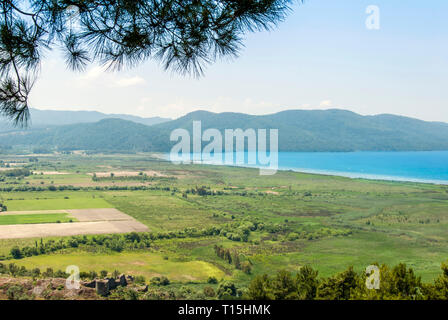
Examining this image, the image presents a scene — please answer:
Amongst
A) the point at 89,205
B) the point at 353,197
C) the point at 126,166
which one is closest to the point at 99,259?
the point at 89,205

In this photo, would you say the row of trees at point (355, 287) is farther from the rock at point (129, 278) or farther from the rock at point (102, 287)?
the rock at point (129, 278)

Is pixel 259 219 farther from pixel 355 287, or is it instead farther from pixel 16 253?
pixel 355 287

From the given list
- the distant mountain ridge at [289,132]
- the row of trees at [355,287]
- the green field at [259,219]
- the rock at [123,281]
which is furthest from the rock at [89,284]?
the distant mountain ridge at [289,132]

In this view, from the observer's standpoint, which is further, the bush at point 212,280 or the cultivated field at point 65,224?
the cultivated field at point 65,224

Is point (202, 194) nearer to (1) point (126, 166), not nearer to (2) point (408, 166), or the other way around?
(1) point (126, 166)

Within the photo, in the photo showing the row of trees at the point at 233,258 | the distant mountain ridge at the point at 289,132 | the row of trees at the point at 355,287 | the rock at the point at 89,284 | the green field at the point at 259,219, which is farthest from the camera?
the distant mountain ridge at the point at 289,132
